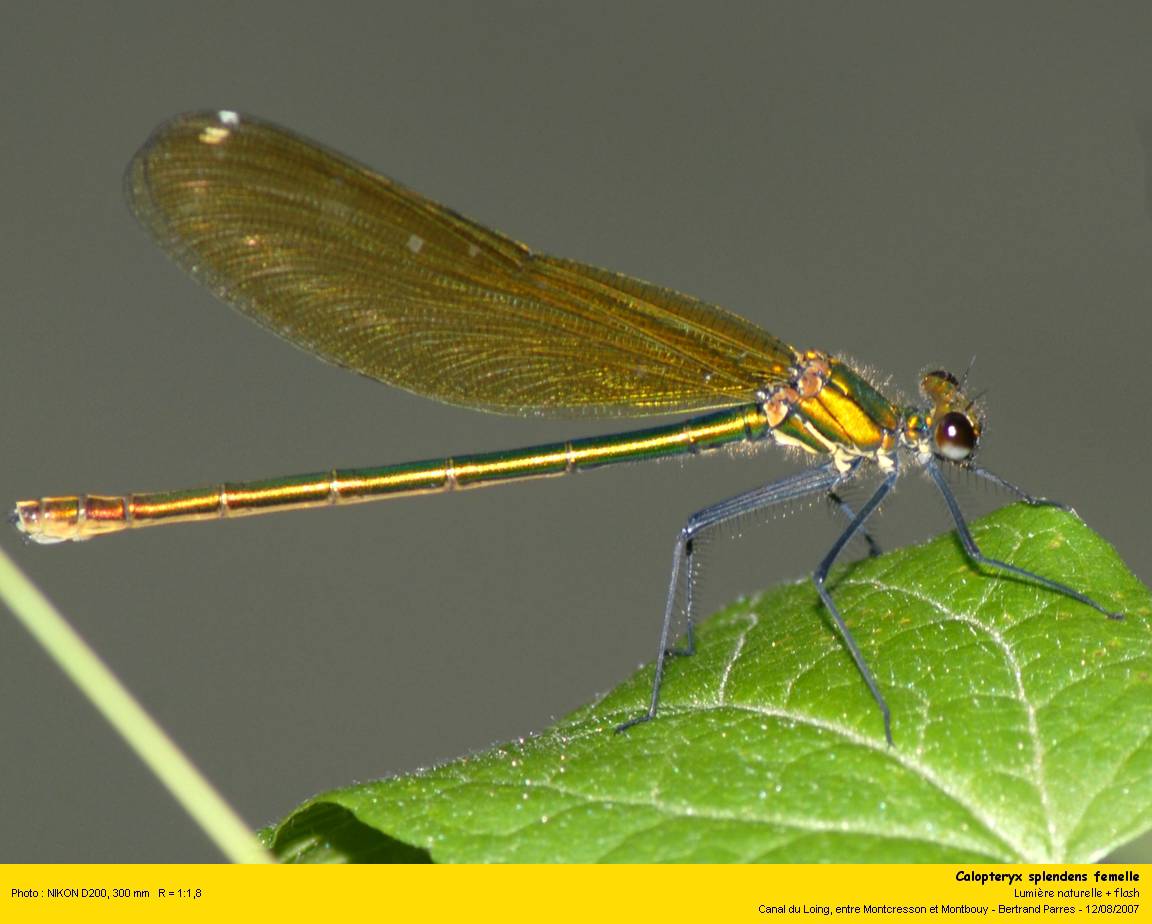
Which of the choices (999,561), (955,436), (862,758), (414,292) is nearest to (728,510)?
(955,436)

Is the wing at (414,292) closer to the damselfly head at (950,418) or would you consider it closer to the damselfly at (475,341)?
the damselfly at (475,341)

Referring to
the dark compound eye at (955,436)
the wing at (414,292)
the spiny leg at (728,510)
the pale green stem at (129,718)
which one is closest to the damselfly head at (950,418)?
the dark compound eye at (955,436)

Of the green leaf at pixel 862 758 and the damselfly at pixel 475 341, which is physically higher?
the damselfly at pixel 475 341

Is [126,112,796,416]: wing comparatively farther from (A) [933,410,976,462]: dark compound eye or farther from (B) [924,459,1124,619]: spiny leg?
(B) [924,459,1124,619]: spiny leg

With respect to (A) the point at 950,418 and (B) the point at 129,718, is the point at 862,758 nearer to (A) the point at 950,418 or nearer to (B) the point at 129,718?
(B) the point at 129,718

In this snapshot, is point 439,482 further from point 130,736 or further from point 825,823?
point 825,823
